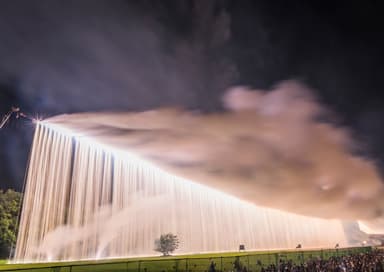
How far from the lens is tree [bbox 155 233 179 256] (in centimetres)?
6575

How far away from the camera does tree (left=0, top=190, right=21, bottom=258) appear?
175 feet

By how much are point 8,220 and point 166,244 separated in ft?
95.3

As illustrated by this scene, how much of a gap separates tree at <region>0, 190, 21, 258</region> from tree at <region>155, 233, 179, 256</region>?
86.8ft

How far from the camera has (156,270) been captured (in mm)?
37531

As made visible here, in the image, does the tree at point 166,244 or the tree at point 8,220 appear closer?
the tree at point 8,220

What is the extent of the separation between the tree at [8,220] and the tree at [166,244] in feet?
86.8

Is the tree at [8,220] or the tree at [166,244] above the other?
the tree at [8,220]

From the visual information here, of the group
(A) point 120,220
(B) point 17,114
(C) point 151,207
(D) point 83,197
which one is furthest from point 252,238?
A: (B) point 17,114

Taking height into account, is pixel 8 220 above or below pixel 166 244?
above

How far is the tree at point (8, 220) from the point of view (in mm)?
53312

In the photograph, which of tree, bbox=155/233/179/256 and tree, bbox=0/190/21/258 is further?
tree, bbox=155/233/179/256

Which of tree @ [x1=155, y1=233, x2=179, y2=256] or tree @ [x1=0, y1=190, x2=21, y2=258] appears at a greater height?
tree @ [x1=0, y1=190, x2=21, y2=258]

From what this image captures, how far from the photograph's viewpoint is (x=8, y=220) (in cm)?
5544

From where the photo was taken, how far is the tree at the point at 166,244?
→ 6575 cm
